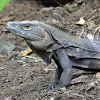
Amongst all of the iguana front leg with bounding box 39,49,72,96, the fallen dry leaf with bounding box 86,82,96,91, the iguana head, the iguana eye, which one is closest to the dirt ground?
the fallen dry leaf with bounding box 86,82,96,91

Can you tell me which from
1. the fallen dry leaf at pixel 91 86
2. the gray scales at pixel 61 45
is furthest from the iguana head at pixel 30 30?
the fallen dry leaf at pixel 91 86

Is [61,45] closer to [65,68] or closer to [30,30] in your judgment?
[65,68]

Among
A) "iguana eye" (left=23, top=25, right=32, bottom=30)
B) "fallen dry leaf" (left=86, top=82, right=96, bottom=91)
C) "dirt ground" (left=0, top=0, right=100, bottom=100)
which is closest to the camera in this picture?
"fallen dry leaf" (left=86, top=82, right=96, bottom=91)

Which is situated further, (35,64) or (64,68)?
(35,64)

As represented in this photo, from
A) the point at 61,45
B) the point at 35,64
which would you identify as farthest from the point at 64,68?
the point at 35,64

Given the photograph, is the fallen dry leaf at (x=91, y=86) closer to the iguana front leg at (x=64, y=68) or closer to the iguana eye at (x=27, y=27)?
the iguana front leg at (x=64, y=68)

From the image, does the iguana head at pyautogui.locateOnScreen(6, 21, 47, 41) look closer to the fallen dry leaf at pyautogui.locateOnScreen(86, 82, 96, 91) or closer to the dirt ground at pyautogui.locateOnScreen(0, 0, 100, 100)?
the dirt ground at pyautogui.locateOnScreen(0, 0, 100, 100)
